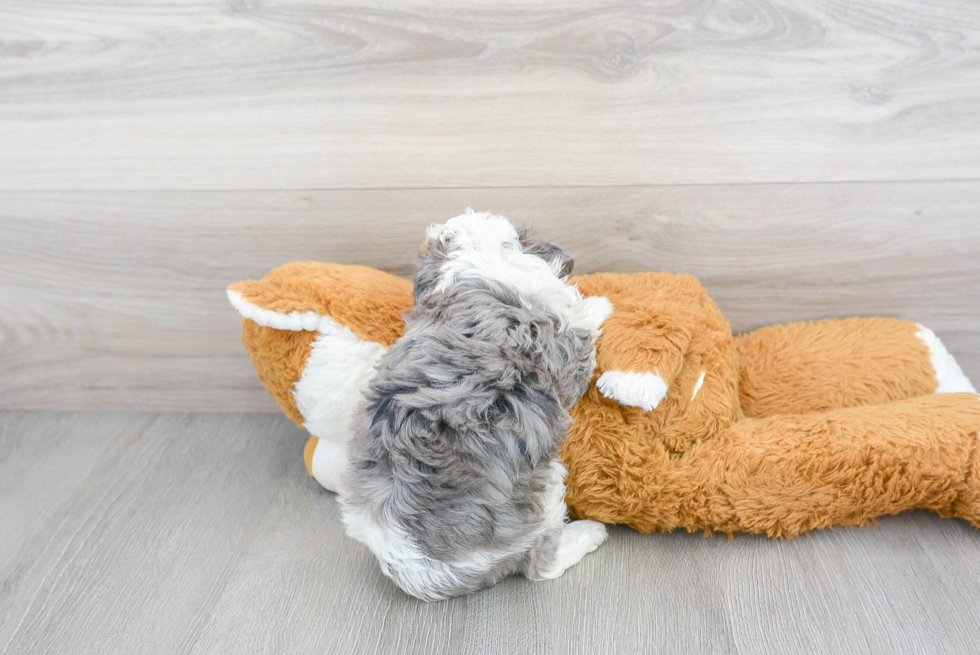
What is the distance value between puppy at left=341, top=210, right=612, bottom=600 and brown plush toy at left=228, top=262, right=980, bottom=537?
6cm

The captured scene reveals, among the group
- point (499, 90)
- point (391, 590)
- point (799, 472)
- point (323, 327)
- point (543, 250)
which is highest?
point (499, 90)

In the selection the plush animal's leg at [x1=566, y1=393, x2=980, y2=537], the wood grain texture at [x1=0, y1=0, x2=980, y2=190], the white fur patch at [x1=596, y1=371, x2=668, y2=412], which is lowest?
the plush animal's leg at [x1=566, y1=393, x2=980, y2=537]

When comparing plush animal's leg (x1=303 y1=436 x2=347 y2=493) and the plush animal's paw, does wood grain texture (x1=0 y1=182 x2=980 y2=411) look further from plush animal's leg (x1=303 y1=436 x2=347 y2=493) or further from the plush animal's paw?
the plush animal's paw

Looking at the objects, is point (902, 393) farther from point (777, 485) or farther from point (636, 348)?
point (636, 348)

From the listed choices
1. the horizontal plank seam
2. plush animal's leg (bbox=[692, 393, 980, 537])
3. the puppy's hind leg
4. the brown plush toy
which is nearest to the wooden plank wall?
the horizontal plank seam

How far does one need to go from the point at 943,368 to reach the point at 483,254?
70 cm

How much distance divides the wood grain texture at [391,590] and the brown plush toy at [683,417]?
0.16ft

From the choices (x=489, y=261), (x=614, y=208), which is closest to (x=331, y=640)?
(x=489, y=261)

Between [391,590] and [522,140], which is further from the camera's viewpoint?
[522,140]

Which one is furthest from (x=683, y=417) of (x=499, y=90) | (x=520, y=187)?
(x=499, y=90)

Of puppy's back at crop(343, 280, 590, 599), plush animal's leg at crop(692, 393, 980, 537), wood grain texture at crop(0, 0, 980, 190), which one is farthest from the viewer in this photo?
wood grain texture at crop(0, 0, 980, 190)

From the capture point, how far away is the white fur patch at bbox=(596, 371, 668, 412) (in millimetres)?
774

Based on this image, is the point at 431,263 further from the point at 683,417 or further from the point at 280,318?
the point at 683,417

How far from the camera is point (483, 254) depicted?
0.77 metres
